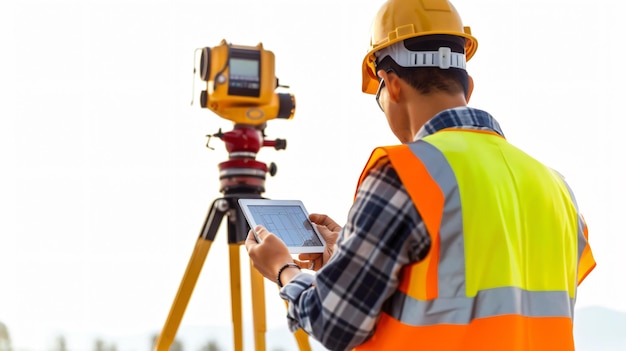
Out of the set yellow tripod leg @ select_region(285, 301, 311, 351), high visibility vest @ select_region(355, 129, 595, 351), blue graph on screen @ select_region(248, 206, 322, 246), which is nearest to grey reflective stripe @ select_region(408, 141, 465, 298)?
high visibility vest @ select_region(355, 129, 595, 351)

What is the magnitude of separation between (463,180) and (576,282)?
13.7 inches

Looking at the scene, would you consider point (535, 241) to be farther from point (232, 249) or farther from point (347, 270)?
point (232, 249)

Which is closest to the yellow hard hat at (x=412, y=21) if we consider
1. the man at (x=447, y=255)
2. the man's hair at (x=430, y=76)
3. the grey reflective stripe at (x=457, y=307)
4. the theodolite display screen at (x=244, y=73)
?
the man's hair at (x=430, y=76)

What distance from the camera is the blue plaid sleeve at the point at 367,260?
1036 millimetres

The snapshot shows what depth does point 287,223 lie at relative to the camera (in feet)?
5.00

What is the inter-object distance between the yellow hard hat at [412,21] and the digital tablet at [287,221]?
373mm

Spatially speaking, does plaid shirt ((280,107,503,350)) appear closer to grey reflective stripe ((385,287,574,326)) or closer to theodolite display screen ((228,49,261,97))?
grey reflective stripe ((385,287,574,326))

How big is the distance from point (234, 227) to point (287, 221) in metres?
1.14

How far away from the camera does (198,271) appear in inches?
103

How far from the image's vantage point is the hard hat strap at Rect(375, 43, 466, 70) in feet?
4.11

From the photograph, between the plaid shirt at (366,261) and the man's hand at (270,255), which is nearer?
the plaid shirt at (366,261)

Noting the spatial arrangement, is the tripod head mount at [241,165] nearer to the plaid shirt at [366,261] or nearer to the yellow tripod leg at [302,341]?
the yellow tripod leg at [302,341]

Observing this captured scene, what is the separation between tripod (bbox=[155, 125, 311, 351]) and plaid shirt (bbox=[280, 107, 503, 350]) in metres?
1.54

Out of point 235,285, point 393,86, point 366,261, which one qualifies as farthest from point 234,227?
point 366,261
